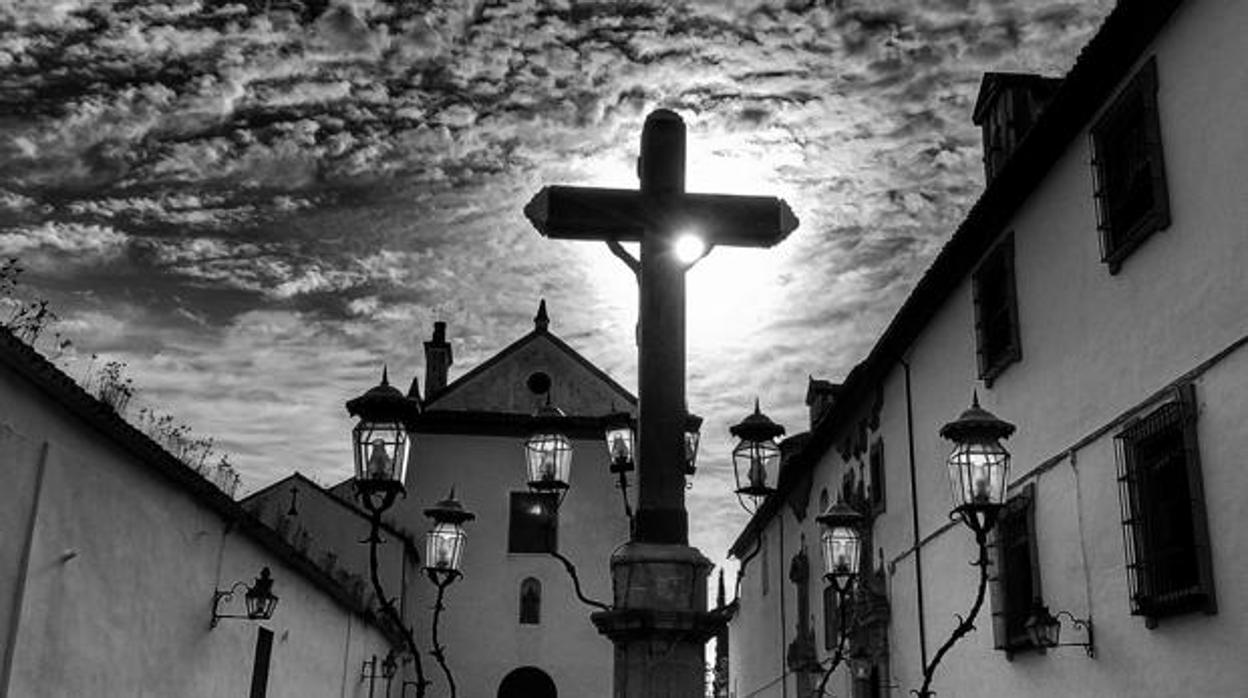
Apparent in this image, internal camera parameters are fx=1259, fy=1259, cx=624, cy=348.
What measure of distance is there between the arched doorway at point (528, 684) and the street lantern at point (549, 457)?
2239 cm

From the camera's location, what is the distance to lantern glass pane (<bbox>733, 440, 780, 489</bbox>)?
7.80m

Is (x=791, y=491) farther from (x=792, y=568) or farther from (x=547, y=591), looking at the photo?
(x=547, y=591)

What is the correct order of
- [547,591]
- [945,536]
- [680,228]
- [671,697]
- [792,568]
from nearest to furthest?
[671,697] < [680,228] < [945,536] < [792,568] < [547,591]

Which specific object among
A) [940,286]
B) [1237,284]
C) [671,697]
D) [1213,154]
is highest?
[940,286]

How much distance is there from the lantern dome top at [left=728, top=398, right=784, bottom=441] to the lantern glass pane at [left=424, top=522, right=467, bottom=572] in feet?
10.3

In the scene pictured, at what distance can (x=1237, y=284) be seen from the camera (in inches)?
345

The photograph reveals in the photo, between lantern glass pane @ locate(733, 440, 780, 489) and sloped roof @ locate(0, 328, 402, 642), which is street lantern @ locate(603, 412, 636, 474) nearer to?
lantern glass pane @ locate(733, 440, 780, 489)

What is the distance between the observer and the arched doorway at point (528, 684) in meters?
30.2

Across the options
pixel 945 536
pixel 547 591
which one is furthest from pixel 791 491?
pixel 945 536

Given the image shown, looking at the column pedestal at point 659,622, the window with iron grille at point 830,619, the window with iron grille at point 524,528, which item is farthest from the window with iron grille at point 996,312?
the window with iron grille at point 524,528

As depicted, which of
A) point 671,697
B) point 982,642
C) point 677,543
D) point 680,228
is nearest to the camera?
point 671,697

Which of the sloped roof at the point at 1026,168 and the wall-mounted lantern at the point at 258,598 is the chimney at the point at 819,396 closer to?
the sloped roof at the point at 1026,168

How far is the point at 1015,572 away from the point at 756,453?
6712 millimetres

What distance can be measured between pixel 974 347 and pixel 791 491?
13.0m
